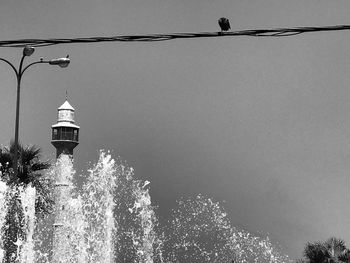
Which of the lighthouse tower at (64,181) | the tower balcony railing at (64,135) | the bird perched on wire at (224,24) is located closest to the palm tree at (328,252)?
the bird perched on wire at (224,24)

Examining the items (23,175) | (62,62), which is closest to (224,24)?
(62,62)

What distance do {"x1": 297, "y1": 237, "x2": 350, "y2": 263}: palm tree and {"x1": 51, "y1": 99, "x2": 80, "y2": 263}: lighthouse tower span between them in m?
42.6

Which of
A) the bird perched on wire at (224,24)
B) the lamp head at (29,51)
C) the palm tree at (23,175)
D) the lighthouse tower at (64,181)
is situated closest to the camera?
the bird perched on wire at (224,24)

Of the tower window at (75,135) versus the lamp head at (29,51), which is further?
the tower window at (75,135)

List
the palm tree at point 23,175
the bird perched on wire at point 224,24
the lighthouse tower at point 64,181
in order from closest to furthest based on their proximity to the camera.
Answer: the bird perched on wire at point 224,24 → the palm tree at point 23,175 → the lighthouse tower at point 64,181

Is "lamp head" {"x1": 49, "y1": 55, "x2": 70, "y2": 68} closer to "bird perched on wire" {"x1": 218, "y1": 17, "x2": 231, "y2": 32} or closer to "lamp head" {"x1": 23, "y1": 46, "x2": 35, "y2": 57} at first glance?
"lamp head" {"x1": 23, "y1": 46, "x2": 35, "y2": 57}

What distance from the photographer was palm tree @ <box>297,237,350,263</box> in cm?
4291

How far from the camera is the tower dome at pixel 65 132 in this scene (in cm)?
9394

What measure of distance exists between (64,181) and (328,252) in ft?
165

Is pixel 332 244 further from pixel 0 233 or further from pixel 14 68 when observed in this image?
pixel 14 68

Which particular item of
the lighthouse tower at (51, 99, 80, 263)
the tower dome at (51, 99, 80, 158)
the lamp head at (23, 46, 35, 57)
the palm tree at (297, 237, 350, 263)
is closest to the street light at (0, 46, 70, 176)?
the lamp head at (23, 46, 35, 57)

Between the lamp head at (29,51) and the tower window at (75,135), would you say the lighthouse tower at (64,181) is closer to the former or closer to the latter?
the tower window at (75,135)

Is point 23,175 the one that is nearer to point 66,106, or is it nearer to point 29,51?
point 29,51

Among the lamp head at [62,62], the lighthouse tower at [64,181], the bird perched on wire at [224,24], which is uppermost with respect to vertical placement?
the lighthouse tower at [64,181]
